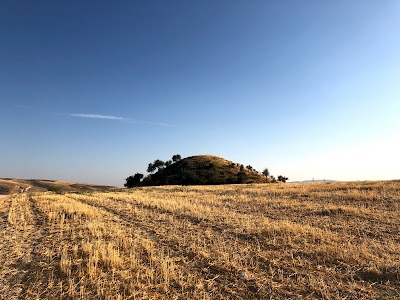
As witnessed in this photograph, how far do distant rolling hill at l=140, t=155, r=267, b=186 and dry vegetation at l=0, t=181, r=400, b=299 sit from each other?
84471 millimetres

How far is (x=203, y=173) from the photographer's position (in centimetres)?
11056

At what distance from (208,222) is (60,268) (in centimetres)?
904

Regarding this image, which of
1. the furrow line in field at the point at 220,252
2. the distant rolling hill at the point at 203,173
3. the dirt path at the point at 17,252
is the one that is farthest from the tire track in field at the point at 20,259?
the distant rolling hill at the point at 203,173

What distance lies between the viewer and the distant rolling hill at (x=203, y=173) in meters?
103

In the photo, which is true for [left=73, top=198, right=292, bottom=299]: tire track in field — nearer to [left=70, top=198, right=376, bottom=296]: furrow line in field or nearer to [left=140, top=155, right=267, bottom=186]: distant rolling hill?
[left=70, top=198, right=376, bottom=296]: furrow line in field

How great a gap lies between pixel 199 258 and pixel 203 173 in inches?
3954

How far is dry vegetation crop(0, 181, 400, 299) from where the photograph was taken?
7.76 meters

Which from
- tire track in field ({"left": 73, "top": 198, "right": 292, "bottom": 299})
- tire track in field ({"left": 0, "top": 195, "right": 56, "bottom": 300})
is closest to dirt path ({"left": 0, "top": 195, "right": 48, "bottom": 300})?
tire track in field ({"left": 0, "top": 195, "right": 56, "bottom": 300})

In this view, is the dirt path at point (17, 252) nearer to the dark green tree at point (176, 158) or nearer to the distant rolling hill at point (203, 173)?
the distant rolling hill at point (203, 173)

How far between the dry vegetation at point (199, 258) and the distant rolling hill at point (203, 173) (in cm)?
8447

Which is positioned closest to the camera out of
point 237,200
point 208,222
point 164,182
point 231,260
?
point 231,260

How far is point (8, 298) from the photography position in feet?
24.4

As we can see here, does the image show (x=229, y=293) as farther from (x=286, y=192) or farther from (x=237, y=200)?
(x=286, y=192)

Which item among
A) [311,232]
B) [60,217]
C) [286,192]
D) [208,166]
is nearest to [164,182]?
[208,166]
